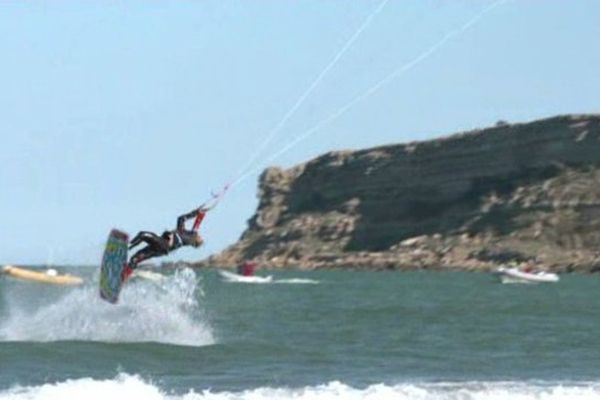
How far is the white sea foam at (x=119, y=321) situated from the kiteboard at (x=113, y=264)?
5771 millimetres

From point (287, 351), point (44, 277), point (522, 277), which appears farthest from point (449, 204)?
point (287, 351)

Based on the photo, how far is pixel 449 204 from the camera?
154875 mm

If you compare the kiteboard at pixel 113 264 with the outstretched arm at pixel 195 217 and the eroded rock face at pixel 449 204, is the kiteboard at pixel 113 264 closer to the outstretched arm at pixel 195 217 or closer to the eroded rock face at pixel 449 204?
the outstretched arm at pixel 195 217

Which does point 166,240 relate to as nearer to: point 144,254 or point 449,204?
point 144,254

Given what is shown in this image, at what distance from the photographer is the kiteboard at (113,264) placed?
1208 inches

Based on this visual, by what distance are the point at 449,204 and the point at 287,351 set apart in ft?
391

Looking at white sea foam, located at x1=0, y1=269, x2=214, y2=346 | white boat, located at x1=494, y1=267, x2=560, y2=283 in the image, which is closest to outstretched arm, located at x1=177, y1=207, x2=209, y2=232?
white sea foam, located at x1=0, y1=269, x2=214, y2=346

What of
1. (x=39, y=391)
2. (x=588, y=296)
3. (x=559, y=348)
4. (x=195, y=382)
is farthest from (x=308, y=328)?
(x=588, y=296)

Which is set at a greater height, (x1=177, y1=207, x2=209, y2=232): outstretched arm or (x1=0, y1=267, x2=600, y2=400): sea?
(x1=177, y1=207, x2=209, y2=232): outstretched arm

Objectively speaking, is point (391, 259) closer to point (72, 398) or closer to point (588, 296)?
point (588, 296)

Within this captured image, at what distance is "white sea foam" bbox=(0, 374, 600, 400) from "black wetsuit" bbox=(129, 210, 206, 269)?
2986mm

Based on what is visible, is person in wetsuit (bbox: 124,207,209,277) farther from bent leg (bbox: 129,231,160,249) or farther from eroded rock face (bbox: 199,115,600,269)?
eroded rock face (bbox: 199,115,600,269)

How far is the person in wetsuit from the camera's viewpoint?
Result: 2781 centimetres

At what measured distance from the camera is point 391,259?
499ft
